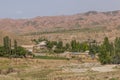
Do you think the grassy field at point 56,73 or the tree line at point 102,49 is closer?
the grassy field at point 56,73

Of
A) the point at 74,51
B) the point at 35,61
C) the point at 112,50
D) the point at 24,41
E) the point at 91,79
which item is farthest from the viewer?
the point at 24,41

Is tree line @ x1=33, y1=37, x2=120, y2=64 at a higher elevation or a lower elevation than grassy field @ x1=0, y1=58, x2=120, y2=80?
higher

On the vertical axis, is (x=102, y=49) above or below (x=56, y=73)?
above

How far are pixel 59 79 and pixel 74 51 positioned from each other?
83.8 m

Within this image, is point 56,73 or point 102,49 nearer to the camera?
point 56,73

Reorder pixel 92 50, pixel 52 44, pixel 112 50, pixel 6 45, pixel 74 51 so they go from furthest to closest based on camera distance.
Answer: pixel 52 44 < pixel 74 51 < pixel 92 50 < pixel 6 45 < pixel 112 50

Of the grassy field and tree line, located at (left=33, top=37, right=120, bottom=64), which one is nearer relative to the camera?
the grassy field

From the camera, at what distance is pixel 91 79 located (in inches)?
1596

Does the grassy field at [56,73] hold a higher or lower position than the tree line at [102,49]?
lower

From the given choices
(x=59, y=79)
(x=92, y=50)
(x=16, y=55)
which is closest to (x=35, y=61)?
(x=16, y=55)

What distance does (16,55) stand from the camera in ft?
329

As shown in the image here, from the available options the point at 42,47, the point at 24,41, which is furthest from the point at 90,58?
the point at 24,41

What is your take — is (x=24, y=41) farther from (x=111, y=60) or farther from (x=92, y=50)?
(x=111, y=60)

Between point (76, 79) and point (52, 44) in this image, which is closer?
point (76, 79)
